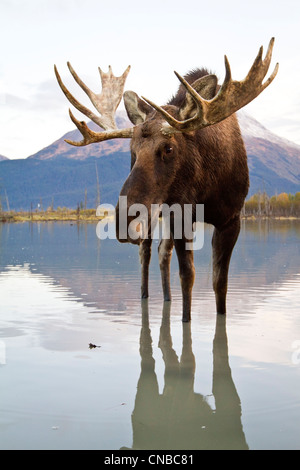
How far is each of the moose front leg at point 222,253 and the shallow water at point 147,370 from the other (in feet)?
0.94

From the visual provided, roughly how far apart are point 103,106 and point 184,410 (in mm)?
4880

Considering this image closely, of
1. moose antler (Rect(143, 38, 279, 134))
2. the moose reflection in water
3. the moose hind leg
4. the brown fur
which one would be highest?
moose antler (Rect(143, 38, 279, 134))

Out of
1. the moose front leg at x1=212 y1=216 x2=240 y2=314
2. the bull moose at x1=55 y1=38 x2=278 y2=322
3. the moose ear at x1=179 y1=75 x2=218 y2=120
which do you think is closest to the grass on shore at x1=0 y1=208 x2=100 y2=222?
the moose front leg at x1=212 y1=216 x2=240 y2=314

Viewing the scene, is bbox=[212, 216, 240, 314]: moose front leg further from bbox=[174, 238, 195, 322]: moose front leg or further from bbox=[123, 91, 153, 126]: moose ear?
bbox=[123, 91, 153, 126]: moose ear

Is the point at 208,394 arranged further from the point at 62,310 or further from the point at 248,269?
the point at 248,269

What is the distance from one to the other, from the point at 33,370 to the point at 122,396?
978 mm

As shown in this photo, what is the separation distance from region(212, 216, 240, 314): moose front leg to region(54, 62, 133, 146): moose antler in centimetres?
162

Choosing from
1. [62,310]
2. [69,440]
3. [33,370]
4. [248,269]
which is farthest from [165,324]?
[248,269]

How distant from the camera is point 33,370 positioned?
185 inches

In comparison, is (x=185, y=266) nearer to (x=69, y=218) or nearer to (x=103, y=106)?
(x=103, y=106)

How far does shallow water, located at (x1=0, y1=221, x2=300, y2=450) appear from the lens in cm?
341

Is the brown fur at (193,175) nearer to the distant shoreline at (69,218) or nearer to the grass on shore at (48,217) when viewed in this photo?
the distant shoreline at (69,218)

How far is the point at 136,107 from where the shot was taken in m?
6.97

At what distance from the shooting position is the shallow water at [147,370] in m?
3.41
